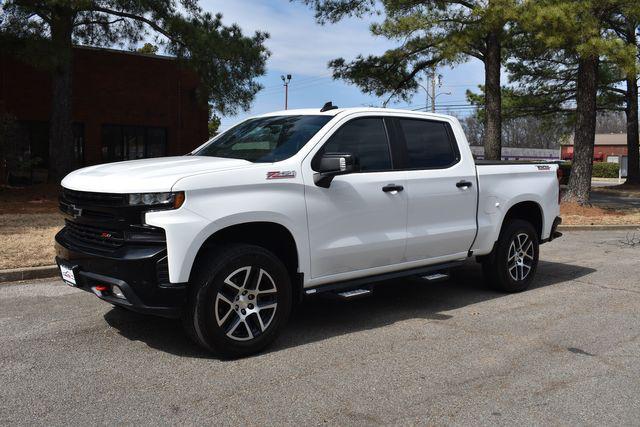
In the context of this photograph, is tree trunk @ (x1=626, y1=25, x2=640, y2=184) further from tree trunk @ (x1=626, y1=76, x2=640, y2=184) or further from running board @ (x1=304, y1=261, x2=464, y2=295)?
running board @ (x1=304, y1=261, x2=464, y2=295)

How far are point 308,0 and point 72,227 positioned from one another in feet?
46.2

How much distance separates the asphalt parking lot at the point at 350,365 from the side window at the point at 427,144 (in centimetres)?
151

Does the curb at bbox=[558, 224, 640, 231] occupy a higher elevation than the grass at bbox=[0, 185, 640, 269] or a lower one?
lower

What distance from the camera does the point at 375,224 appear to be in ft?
17.7

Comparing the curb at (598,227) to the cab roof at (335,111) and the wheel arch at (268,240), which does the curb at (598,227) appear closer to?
the cab roof at (335,111)

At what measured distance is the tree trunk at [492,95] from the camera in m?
17.0

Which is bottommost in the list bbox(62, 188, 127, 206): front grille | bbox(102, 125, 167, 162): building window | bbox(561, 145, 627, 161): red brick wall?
bbox(62, 188, 127, 206): front grille

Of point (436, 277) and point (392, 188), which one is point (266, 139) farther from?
point (436, 277)

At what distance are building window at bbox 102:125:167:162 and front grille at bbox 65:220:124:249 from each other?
63.1ft

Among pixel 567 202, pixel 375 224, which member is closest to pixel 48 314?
pixel 375 224

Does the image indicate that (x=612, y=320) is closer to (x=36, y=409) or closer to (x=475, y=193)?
(x=475, y=193)

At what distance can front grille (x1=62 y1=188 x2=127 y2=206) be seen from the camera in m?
4.35

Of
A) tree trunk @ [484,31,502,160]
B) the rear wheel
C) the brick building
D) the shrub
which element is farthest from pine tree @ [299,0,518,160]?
the shrub

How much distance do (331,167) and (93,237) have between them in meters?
1.93
